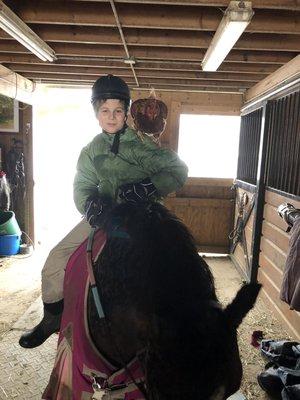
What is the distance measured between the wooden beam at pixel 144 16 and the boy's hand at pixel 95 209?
194 centimetres

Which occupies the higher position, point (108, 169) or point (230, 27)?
point (230, 27)

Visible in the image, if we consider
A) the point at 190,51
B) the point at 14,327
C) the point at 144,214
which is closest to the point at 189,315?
the point at 144,214

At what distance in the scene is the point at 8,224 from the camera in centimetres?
522

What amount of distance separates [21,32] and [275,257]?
3512mm

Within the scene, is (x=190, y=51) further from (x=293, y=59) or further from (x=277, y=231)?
(x=277, y=231)

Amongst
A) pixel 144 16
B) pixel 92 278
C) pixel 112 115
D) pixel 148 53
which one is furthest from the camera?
pixel 148 53

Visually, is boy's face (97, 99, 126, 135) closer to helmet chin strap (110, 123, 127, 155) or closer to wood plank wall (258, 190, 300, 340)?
helmet chin strap (110, 123, 127, 155)

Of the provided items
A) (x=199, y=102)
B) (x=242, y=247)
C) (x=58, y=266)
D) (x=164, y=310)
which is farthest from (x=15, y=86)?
(x=164, y=310)

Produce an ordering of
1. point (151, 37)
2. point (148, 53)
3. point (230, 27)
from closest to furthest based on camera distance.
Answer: point (230, 27)
point (151, 37)
point (148, 53)

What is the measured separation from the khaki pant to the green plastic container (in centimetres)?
373

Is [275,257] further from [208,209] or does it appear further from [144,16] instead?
[144,16]

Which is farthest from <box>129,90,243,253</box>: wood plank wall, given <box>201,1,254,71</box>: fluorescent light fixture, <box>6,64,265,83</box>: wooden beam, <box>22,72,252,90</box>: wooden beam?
<box>201,1,254,71</box>: fluorescent light fixture

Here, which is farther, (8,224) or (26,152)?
(26,152)

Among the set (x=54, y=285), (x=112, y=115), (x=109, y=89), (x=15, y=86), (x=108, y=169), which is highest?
(x=15, y=86)
